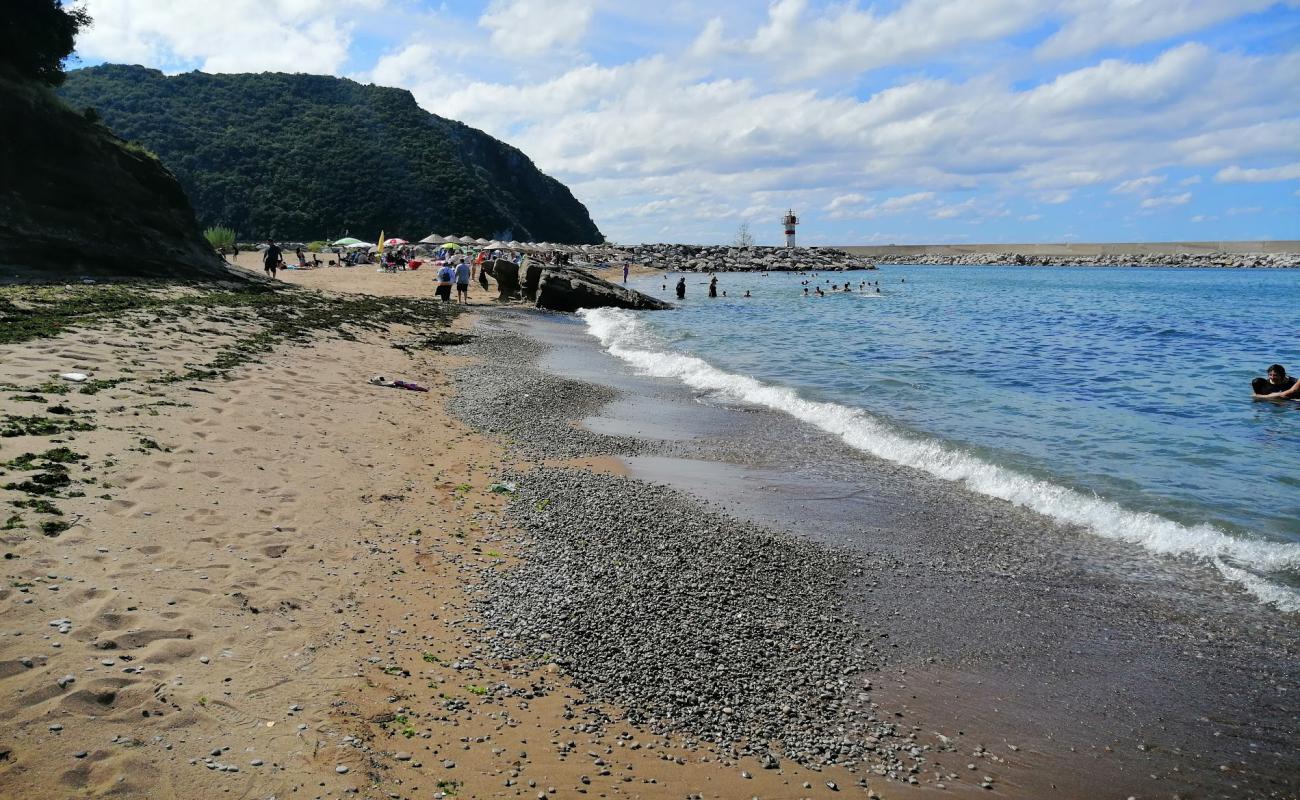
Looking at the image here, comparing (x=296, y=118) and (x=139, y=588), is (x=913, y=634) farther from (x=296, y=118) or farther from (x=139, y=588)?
(x=296, y=118)

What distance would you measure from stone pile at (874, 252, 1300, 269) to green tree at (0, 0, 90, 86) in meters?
135

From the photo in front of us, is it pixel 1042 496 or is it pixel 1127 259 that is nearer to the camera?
pixel 1042 496

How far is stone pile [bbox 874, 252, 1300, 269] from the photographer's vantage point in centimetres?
10819

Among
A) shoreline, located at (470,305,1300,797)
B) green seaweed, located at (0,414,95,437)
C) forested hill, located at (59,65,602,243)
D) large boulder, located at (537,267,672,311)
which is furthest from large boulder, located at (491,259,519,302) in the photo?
forested hill, located at (59,65,602,243)

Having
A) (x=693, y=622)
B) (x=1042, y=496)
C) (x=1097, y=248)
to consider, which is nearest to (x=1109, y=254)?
(x=1097, y=248)

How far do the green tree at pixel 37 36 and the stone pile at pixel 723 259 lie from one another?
65550 mm

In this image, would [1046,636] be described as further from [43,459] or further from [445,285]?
[445,285]

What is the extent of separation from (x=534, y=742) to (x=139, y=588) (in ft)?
10.1

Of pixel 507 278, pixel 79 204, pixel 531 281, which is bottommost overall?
pixel 531 281

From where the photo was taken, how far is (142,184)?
24703mm

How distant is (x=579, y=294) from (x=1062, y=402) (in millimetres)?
24569

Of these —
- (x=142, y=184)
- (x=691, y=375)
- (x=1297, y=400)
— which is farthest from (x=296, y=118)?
(x=1297, y=400)

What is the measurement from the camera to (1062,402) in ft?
51.8

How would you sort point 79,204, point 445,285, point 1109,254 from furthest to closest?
point 1109,254 → point 445,285 → point 79,204
